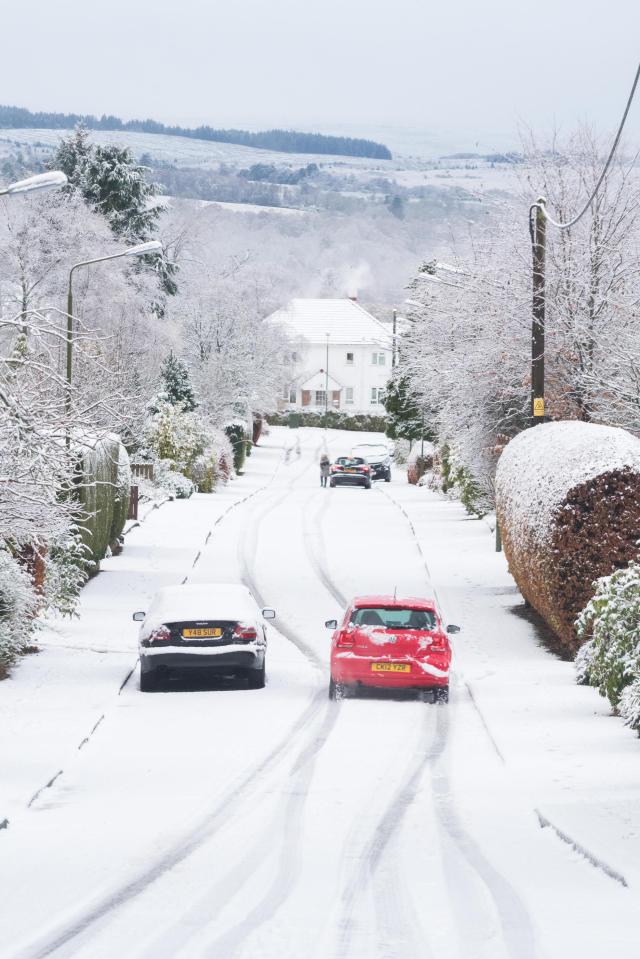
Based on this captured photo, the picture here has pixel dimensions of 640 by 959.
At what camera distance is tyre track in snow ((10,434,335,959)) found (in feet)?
28.1

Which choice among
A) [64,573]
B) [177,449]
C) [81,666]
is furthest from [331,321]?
[81,666]

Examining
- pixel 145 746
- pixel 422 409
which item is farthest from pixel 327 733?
pixel 422 409

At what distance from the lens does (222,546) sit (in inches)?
1545

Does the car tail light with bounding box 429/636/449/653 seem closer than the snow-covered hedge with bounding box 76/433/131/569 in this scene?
Yes

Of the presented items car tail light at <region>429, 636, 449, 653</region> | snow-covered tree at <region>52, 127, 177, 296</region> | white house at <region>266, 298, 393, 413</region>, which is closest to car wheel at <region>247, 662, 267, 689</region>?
car tail light at <region>429, 636, 449, 653</region>

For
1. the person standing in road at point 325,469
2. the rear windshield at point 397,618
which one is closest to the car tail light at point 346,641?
the rear windshield at point 397,618

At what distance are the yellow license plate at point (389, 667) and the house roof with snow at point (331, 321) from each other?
115m

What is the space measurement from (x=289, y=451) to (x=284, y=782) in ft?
245

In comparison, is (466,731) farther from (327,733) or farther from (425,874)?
(425,874)

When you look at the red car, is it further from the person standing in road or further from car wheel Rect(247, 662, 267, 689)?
the person standing in road

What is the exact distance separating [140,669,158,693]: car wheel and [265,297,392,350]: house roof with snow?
115 metres

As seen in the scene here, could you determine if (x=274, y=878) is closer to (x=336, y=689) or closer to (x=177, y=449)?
(x=336, y=689)

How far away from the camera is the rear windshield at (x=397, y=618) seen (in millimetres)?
19453

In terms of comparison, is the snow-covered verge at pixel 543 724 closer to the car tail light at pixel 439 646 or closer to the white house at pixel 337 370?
the car tail light at pixel 439 646
